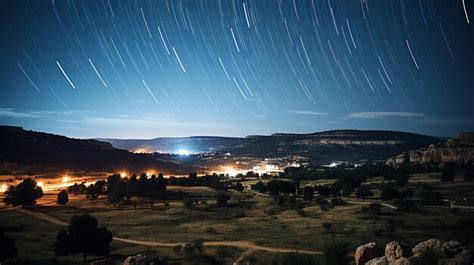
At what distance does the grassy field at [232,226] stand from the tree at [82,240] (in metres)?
1.05

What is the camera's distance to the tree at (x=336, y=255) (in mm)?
29328

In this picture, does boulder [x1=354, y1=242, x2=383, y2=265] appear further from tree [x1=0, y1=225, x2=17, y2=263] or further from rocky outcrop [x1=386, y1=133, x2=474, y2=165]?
rocky outcrop [x1=386, y1=133, x2=474, y2=165]

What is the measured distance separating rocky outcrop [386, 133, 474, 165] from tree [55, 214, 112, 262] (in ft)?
450

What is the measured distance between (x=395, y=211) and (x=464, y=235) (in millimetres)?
22014

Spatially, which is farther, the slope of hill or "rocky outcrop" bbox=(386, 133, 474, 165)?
"rocky outcrop" bbox=(386, 133, 474, 165)

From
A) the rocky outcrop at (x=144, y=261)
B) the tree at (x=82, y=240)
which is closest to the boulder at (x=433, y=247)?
the rocky outcrop at (x=144, y=261)

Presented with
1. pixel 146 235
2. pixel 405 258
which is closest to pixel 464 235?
pixel 405 258

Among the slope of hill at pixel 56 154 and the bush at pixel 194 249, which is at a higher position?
the slope of hill at pixel 56 154

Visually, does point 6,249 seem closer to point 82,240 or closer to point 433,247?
point 82,240

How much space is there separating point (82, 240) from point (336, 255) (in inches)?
1035

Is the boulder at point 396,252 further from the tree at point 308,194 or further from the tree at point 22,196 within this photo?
the tree at point 22,196

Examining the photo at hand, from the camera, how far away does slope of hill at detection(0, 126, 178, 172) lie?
132125 millimetres

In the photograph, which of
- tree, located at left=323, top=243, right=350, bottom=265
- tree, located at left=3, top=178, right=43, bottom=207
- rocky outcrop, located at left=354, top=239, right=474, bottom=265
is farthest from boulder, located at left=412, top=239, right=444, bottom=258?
tree, located at left=3, top=178, right=43, bottom=207

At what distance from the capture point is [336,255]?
3017cm
